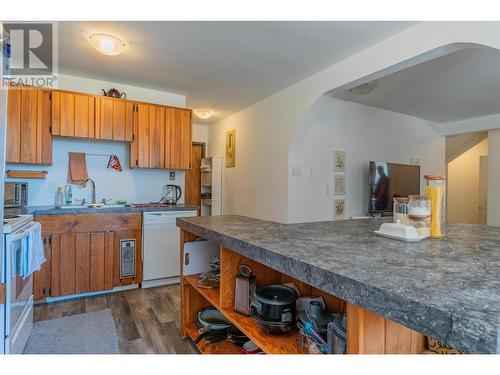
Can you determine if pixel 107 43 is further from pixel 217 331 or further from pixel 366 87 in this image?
pixel 366 87

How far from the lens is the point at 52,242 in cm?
266

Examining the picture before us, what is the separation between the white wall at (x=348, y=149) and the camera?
3699mm

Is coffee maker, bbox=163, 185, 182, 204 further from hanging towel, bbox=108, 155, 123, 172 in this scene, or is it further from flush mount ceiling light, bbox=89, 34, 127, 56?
flush mount ceiling light, bbox=89, 34, 127, 56

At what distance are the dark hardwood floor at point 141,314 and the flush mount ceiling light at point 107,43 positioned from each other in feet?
7.65

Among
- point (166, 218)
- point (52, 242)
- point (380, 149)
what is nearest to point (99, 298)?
point (52, 242)

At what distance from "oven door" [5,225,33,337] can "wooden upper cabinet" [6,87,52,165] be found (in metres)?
1.22

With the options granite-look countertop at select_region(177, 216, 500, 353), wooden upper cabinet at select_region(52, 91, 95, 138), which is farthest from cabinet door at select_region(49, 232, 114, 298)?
granite-look countertop at select_region(177, 216, 500, 353)

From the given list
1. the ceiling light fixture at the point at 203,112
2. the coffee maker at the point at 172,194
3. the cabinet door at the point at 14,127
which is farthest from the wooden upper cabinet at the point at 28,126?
the ceiling light fixture at the point at 203,112

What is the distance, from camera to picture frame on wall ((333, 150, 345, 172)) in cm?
401

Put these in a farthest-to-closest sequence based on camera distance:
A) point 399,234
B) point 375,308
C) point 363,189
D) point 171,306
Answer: point 363,189 → point 171,306 → point 399,234 → point 375,308

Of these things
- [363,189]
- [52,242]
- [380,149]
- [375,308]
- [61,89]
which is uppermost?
[61,89]

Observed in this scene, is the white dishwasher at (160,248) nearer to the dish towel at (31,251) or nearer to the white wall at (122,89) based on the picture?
the dish towel at (31,251)

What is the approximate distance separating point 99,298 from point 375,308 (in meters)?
2.99
